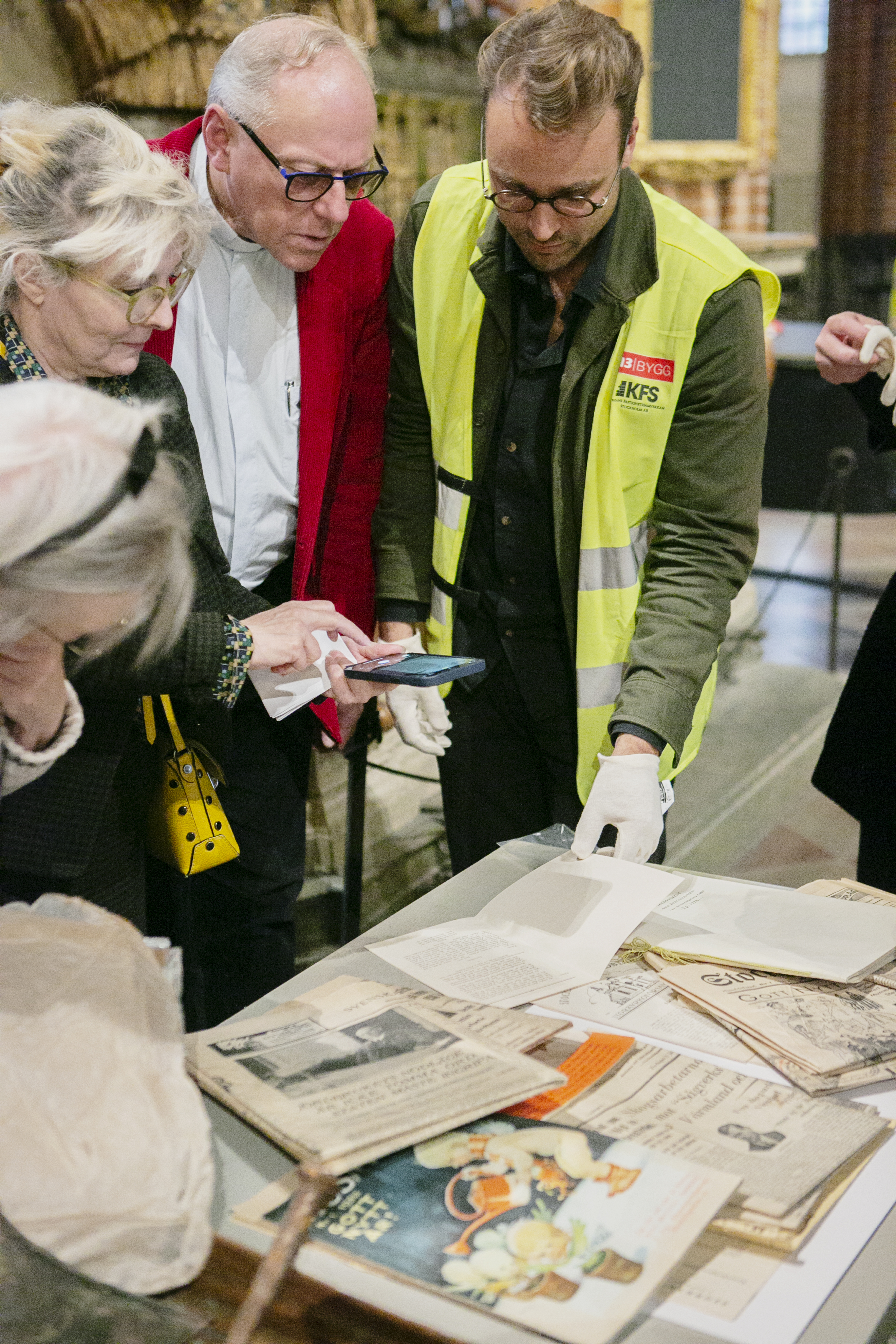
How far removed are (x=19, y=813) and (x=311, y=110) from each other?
104 centimetres

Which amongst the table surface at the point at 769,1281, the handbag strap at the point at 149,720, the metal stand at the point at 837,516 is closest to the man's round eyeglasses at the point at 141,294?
the handbag strap at the point at 149,720

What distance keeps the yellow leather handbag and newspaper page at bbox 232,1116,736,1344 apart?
2.61 ft

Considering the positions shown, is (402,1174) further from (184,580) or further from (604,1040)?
(184,580)

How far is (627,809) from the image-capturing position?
171cm

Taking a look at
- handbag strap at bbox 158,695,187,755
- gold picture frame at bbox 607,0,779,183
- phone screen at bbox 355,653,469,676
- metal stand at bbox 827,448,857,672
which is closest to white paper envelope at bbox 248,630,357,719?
phone screen at bbox 355,653,469,676

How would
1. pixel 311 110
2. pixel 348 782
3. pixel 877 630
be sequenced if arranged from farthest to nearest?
pixel 348 782, pixel 877 630, pixel 311 110

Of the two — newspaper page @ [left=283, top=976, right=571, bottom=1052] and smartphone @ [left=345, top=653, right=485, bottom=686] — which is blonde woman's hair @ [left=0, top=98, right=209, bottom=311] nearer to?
smartphone @ [left=345, top=653, right=485, bottom=686]

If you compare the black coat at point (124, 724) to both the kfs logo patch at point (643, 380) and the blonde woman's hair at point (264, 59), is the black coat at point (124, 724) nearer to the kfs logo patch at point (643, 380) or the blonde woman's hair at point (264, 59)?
the blonde woman's hair at point (264, 59)

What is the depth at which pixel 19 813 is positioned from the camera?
4.83 ft

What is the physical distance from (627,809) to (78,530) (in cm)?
94

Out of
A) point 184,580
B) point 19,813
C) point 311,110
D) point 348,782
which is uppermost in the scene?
point 311,110

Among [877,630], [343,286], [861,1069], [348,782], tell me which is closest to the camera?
[861,1069]

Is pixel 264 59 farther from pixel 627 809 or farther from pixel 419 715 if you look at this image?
pixel 627 809

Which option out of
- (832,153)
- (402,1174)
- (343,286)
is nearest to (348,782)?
(343,286)
